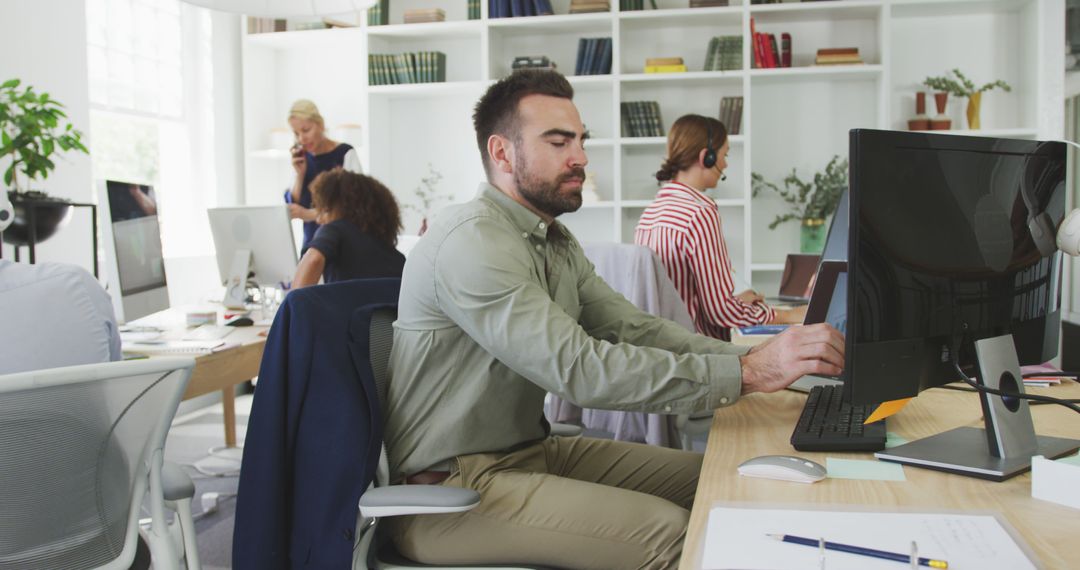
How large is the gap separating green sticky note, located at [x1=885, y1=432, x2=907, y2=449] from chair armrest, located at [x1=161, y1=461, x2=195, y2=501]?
1.04 m

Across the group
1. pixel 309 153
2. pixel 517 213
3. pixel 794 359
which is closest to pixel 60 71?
pixel 309 153

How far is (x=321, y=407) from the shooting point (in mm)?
1335

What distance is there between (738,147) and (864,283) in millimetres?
4566

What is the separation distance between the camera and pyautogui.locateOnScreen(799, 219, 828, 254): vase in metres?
5.24

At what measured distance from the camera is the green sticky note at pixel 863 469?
1.11 meters

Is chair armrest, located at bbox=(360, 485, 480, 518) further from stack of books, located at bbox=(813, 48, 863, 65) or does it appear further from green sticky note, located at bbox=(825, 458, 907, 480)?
stack of books, located at bbox=(813, 48, 863, 65)

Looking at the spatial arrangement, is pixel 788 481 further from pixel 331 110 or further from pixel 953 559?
pixel 331 110

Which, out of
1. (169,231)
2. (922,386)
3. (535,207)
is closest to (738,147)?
(169,231)

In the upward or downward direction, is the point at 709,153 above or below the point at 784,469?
above

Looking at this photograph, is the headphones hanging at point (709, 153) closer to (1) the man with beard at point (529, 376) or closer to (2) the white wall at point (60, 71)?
(1) the man with beard at point (529, 376)

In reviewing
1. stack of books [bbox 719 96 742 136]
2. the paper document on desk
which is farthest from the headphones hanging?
→ stack of books [bbox 719 96 742 136]

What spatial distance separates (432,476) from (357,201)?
2080 mm

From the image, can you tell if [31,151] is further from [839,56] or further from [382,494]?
[839,56]

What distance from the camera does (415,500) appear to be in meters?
Answer: 1.24
